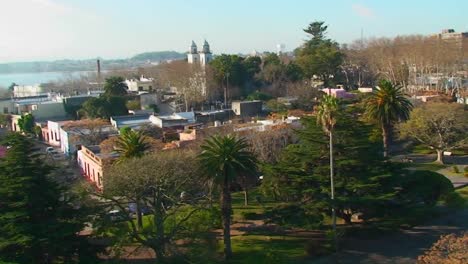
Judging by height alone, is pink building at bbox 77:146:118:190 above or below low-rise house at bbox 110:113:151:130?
below

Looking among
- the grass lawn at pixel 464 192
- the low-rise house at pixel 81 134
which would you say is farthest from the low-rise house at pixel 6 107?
the grass lawn at pixel 464 192

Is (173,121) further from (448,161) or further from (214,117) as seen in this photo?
(448,161)

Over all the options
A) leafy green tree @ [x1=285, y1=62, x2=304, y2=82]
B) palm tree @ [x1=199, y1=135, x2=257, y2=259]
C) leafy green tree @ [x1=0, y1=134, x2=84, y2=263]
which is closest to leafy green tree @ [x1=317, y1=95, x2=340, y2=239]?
palm tree @ [x1=199, y1=135, x2=257, y2=259]

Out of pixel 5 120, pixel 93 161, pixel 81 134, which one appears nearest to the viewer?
pixel 93 161

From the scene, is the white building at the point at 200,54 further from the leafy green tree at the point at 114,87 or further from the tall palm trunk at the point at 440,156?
the tall palm trunk at the point at 440,156

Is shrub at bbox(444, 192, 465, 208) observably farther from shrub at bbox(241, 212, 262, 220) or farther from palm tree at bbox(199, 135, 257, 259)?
palm tree at bbox(199, 135, 257, 259)

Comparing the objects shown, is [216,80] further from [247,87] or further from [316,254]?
A: [316,254]

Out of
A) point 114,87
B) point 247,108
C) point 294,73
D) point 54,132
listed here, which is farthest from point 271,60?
point 54,132
